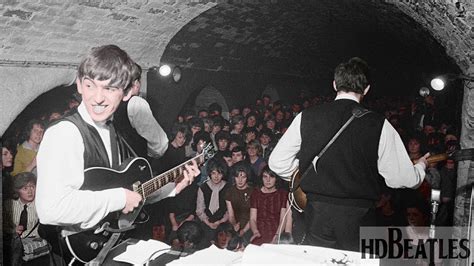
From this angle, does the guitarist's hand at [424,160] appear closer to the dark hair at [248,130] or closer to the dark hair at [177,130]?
the dark hair at [248,130]

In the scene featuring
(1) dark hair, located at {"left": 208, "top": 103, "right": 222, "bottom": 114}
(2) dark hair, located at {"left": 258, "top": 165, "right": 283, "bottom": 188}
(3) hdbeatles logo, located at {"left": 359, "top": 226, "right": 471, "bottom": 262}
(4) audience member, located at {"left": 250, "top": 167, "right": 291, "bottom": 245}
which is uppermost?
(1) dark hair, located at {"left": 208, "top": 103, "right": 222, "bottom": 114}

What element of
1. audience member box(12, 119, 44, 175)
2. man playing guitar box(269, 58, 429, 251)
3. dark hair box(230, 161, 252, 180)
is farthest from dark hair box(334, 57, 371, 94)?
audience member box(12, 119, 44, 175)

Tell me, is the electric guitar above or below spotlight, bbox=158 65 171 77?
below

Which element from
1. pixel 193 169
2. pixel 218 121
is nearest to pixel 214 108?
pixel 218 121

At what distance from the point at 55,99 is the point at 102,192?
2.58 ft

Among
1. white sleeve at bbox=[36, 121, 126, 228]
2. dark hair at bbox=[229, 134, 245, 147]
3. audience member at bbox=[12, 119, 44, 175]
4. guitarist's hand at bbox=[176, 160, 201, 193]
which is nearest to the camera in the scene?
white sleeve at bbox=[36, 121, 126, 228]

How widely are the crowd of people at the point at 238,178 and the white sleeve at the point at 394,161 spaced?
0.16 m

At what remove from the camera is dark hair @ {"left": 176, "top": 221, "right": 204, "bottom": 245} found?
14.1 feet

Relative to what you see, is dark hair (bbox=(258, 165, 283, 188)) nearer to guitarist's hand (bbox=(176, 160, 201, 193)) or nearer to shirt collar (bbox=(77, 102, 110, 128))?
guitarist's hand (bbox=(176, 160, 201, 193))

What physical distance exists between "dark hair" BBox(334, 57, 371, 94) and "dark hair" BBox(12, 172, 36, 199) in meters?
2.23

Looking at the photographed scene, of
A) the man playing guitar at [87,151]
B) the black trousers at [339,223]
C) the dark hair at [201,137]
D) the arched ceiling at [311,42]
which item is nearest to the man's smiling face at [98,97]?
the man playing guitar at [87,151]

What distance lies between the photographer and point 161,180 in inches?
150

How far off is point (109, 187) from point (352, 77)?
6.12ft

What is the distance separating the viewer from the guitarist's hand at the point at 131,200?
3.54 metres
